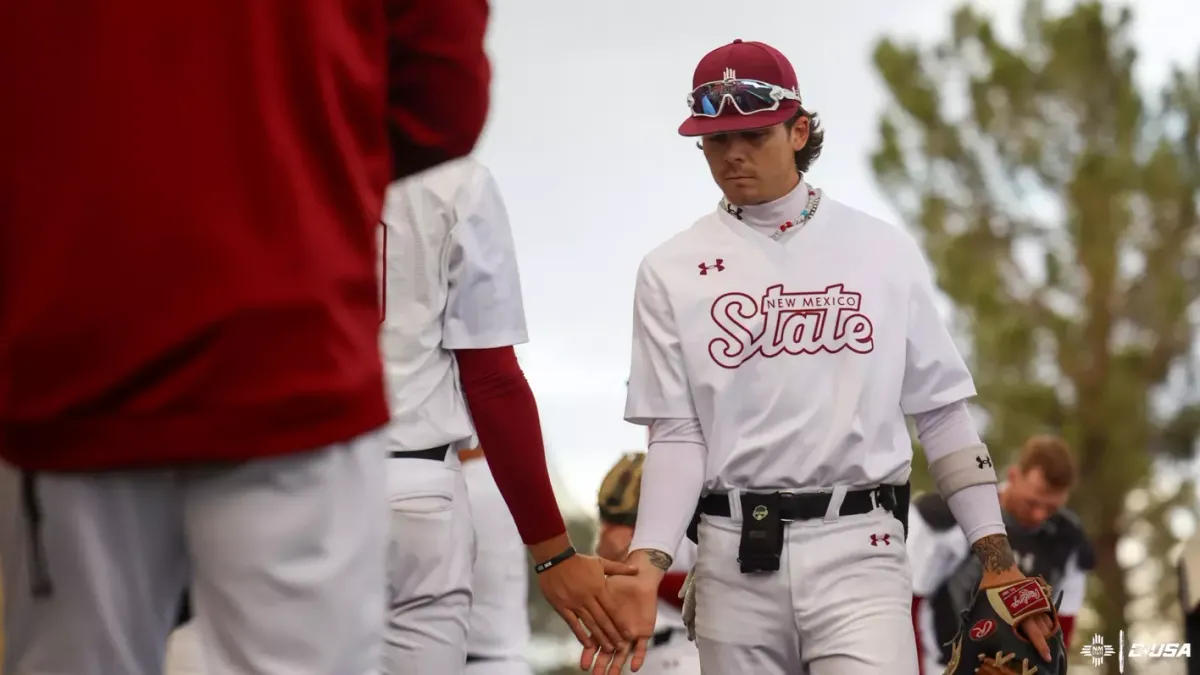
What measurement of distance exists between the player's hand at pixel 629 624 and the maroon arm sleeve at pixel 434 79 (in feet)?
5.06

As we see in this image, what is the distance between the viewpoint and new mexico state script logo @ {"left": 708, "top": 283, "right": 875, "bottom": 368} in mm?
3873

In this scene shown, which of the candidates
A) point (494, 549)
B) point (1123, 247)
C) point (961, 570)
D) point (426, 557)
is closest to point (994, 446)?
point (1123, 247)

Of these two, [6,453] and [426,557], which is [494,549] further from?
[6,453]

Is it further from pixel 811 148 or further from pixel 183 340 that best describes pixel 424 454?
pixel 183 340

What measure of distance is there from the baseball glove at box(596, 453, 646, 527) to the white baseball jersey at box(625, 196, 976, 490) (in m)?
1.89

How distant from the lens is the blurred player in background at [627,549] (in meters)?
5.74

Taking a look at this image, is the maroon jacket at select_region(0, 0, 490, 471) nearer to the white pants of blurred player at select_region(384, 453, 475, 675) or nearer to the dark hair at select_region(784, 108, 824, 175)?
the white pants of blurred player at select_region(384, 453, 475, 675)

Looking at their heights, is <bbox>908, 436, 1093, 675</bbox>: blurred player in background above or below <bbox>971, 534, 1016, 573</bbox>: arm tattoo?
below

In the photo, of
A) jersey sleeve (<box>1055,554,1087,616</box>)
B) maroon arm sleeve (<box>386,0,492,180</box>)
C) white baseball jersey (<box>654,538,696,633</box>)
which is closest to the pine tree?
jersey sleeve (<box>1055,554,1087,616</box>)

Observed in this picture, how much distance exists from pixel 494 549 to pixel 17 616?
3170 millimetres

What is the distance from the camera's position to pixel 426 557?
3.90 m

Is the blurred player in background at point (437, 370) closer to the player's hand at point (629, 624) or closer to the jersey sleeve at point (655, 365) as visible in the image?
the jersey sleeve at point (655, 365)

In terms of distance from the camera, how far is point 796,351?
3.87 metres

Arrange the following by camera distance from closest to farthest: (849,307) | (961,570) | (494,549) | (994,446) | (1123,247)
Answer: (849,307), (494,549), (961,570), (994,446), (1123,247)
